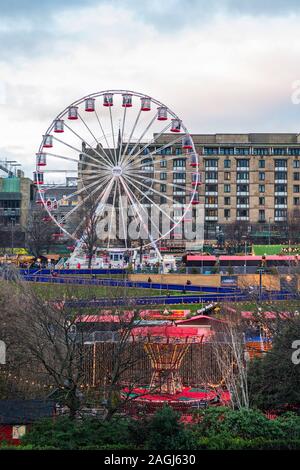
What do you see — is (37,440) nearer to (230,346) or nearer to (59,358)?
(59,358)

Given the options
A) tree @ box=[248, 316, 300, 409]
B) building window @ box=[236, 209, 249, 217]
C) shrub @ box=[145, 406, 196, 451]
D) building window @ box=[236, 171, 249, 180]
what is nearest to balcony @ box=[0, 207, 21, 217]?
building window @ box=[236, 209, 249, 217]

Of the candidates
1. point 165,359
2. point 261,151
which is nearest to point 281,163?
point 261,151

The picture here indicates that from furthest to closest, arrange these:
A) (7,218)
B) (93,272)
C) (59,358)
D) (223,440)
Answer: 1. (7,218)
2. (93,272)
3. (59,358)
4. (223,440)

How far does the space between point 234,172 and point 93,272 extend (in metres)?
46.7

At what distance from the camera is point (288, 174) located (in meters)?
93.8

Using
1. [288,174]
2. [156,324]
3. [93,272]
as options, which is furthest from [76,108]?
[288,174]

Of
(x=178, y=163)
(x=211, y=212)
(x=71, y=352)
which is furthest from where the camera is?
(x=211, y=212)

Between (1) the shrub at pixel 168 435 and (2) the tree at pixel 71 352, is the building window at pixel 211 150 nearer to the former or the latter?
(2) the tree at pixel 71 352

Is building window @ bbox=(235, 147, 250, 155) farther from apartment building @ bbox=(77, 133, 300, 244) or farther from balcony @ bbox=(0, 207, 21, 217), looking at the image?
balcony @ bbox=(0, 207, 21, 217)

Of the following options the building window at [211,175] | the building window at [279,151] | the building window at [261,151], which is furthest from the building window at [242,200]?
the building window at [279,151]

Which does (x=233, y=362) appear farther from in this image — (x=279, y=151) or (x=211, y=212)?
(x=279, y=151)

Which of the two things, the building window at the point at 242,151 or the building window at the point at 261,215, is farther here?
the building window at the point at 242,151

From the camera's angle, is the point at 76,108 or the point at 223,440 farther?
the point at 76,108

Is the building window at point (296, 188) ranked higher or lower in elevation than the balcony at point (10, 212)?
higher
